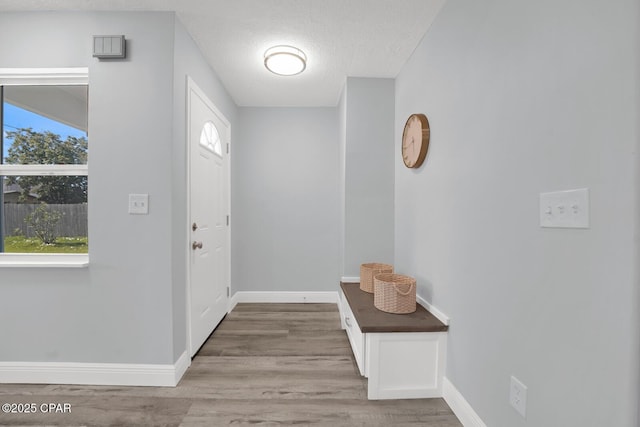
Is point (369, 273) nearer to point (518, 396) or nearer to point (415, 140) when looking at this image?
point (415, 140)

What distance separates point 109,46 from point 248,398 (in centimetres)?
233

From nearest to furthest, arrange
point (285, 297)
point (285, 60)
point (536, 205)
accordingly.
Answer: point (536, 205)
point (285, 60)
point (285, 297)

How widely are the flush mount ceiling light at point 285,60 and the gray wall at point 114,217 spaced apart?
72 centimetres

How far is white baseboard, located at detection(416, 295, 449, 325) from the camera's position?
5.39 feet

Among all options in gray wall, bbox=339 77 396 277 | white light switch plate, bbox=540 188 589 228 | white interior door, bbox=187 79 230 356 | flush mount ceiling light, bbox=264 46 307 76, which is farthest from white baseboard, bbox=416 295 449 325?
flush mount ceiling light, bbox=264 46 307 76

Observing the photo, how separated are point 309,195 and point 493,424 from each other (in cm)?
260

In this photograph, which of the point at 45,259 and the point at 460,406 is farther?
the point at 45,259

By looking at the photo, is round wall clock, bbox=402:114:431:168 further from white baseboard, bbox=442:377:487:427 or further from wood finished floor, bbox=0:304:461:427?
wood finished floor, bbox=0:304:461:427

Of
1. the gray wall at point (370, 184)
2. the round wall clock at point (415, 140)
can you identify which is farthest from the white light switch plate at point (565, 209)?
the gray wall at point (370, 184)

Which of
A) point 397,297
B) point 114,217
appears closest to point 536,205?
point 397,297

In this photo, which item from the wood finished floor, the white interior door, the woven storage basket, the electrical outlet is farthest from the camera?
the woven storage basket

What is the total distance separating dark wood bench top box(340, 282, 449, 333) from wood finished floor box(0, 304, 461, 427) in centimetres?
45

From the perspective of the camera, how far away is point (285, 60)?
2.19 m

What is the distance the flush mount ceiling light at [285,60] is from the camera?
7.04 ft
